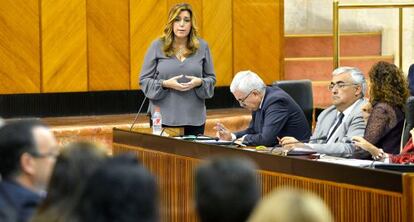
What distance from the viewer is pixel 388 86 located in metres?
5.48

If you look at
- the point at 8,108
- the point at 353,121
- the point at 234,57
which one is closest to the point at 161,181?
the point at 353,121

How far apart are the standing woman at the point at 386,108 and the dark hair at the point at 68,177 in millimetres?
2904

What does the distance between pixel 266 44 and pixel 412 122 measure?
529 cm

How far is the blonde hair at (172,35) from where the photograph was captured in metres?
6.72

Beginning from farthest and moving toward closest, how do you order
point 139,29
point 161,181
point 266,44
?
1. point 266,44
2. point 139,29
3. point 161,181

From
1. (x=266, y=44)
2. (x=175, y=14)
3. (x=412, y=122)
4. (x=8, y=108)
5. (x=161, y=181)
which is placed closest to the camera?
(x=412, y=122)

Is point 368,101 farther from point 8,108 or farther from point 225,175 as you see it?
point 8,108

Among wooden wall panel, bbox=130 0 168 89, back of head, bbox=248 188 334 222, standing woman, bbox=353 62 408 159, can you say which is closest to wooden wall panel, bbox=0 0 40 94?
wooden wall panel, bbox=130 0 168 89

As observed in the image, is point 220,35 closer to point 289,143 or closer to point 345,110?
point 345,110

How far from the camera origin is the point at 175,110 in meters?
6.82

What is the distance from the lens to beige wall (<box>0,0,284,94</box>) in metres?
9.28

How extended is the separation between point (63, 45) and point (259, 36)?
2.11 meters

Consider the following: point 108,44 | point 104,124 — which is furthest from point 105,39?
point 104,124

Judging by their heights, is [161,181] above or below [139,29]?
below
